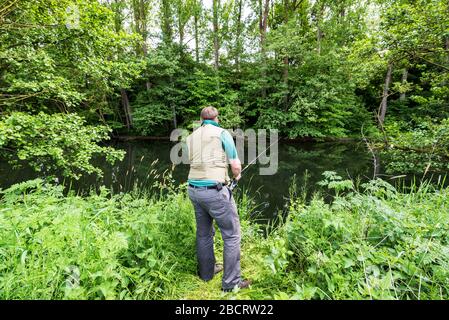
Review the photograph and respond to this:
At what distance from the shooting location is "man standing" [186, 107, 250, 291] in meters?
2.07

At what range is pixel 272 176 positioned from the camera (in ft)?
29.6

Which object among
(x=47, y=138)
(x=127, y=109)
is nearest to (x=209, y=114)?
(x=47, y=138)

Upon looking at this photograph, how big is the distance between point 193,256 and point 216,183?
98cm

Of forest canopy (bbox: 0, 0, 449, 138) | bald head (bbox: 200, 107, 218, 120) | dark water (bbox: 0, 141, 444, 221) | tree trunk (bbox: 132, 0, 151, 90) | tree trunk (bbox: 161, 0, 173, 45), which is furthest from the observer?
tree trunk (bbox: 161, 0, 173, 45)

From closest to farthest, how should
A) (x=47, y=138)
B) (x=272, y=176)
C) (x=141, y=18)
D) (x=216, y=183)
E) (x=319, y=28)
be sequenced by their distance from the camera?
(x=216, y=183) → (x=47, y=138) → (x=272, y=176) → (x=319, y=28) → (x=141, y=18)

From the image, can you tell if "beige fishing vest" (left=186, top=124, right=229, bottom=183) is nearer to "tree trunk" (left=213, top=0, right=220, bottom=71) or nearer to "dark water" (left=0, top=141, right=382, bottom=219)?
"dark water" (left=0, top=141, right=382, bottom=219)

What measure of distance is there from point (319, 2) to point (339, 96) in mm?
7077

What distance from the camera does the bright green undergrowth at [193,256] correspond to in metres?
1.58

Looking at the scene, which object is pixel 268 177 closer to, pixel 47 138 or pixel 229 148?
pixel 47 138

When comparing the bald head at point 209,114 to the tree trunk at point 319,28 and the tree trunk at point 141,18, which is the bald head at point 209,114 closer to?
the tree trunk at point 319,28

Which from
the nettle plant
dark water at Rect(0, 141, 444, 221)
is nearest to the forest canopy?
dark water at Rect(0, 141, 444, 221)

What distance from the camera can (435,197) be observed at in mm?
2902

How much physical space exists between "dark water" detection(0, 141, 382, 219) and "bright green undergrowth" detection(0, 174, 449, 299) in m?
2.23
